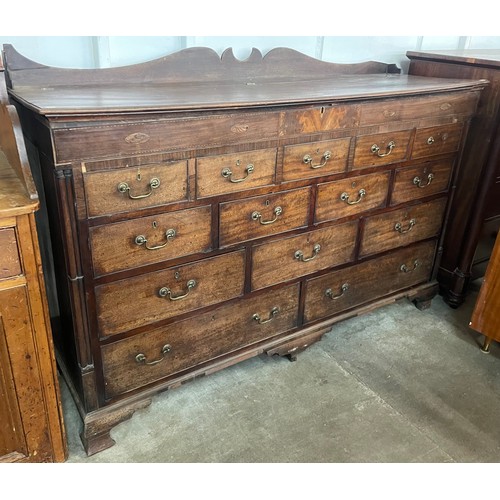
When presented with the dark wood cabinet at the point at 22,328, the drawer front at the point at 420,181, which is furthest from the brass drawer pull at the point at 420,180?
the dark wood cabinet at the point at 22,328

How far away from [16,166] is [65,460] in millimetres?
→ 1023

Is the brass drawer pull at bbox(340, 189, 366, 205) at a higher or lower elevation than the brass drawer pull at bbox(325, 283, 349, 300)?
higher

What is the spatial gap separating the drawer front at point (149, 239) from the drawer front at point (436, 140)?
3.60ft

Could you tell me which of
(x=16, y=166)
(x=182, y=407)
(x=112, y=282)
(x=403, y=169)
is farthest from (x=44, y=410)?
(x=403, y=169)

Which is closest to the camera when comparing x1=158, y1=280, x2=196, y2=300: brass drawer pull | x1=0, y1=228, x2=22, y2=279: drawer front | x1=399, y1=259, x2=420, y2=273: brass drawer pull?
x1=0, y1=228, x2=22, y2=279: drawer front

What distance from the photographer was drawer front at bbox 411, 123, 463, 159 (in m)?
2.29

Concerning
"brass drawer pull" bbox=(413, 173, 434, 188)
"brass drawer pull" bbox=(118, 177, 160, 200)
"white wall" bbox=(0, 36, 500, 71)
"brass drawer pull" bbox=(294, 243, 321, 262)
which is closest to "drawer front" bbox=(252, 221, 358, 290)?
"brass drawer pull" bbox=(294, 243, 321, 262)

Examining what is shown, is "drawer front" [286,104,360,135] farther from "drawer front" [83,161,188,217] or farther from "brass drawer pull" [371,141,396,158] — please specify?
"drawer front" [83,161,188,217]

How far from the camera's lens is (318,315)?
236 centimetres

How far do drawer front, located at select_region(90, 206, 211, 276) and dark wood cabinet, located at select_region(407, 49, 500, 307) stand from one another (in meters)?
1.56

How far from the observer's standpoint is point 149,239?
1.70m

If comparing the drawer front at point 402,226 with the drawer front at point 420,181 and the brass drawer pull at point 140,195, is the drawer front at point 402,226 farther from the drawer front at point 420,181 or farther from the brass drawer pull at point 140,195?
the brass drawer pull at point 140,195

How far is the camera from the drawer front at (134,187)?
153 cm

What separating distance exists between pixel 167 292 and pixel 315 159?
768 mm
